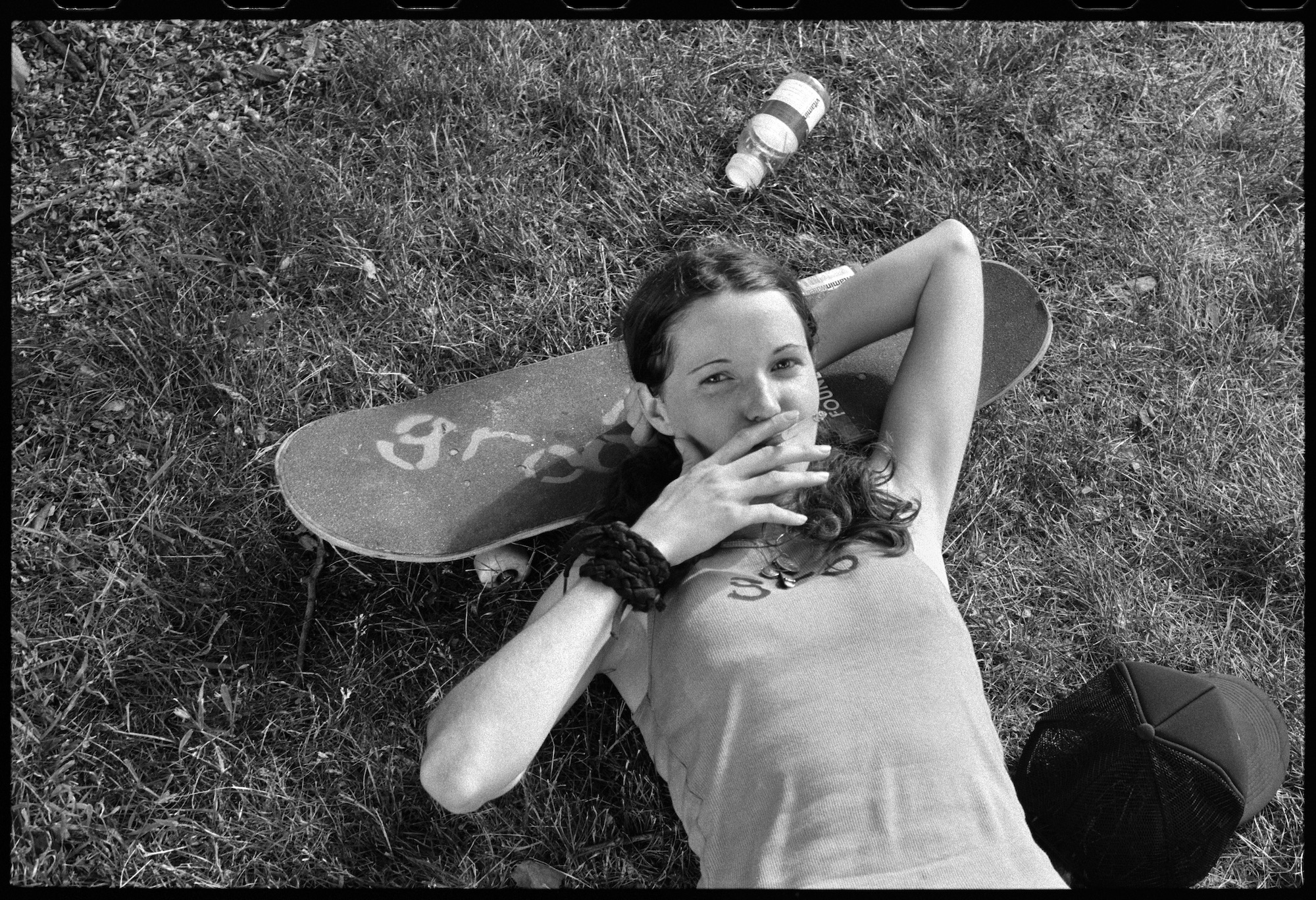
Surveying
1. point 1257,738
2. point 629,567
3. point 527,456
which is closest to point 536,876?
point 629,567

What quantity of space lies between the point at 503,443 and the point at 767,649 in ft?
4.35

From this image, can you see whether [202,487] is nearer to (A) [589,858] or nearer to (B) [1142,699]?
(A) [589,858]

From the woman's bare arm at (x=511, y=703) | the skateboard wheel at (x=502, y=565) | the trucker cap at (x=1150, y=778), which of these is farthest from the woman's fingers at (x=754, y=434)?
the trucker cap at (x=1150, y=778)

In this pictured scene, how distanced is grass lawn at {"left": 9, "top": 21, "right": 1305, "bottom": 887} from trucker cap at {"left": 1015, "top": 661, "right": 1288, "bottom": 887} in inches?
16.2

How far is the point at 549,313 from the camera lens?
13.0 feet

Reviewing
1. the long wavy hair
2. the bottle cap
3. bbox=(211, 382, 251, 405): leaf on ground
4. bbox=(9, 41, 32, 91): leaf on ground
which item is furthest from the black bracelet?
bbox=(9, 41, 32, 91): leaf on ground

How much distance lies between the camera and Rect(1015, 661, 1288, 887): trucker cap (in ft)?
9.60

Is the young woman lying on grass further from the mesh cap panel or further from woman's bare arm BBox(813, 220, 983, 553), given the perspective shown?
the mesh cap panel

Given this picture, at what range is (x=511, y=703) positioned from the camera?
8.45 feet

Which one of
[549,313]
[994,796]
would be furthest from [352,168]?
[994,796]

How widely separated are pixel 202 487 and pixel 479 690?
5.10 feet

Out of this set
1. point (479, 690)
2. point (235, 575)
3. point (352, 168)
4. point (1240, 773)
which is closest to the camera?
point (479, 690)

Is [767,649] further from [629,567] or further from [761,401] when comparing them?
[761,401]

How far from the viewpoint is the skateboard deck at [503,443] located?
3357mm
